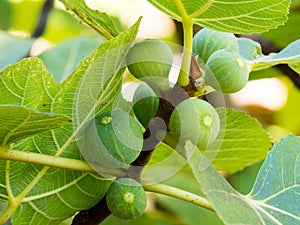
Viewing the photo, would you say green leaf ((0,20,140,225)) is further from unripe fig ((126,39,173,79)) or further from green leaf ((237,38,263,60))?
green leaf ((237,38,263,60))

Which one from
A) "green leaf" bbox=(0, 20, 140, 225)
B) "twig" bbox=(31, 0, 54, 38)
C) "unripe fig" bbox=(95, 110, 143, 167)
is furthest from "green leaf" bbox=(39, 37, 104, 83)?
"unripe fig" bbox=(95, 110, 143, 167)

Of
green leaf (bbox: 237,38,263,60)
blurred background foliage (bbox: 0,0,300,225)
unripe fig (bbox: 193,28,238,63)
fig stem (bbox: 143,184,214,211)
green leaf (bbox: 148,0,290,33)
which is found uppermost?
green leaf (bbox: 148,0,290,33)

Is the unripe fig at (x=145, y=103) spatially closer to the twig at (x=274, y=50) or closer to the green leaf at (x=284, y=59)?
the green leaf at (x=284, y=59)

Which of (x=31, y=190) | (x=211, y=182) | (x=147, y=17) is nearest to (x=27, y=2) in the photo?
Result: (x=147, y=17)

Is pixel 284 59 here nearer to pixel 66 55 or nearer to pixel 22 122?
pixel 22 122

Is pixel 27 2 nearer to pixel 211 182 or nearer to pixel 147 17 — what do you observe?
pixel 147 17

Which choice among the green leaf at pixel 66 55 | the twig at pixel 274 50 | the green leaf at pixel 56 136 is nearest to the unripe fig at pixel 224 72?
the green leaf at pixel 56 136

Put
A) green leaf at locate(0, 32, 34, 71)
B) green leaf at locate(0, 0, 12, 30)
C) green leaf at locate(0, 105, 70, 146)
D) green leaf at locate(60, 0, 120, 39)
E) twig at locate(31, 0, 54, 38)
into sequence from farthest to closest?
green leaf at locate(0, 0, 12, 30)
twig at locate(31, 0, 54, 38)
green leaf at locate(0, 32, 34, 71)
green leaf at locate(60, 0, 120, 39)
green leaf at locate(0, 105, 70, 146)
